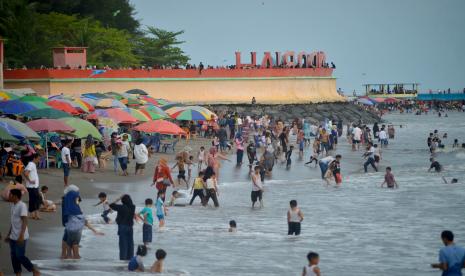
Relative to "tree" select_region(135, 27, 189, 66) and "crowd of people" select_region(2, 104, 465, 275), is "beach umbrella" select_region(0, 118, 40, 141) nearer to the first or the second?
"crowd of people" select_region(2, 104, 465, 275)

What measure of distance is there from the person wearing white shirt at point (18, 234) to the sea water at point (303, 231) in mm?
953

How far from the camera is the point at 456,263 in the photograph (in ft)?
39.1

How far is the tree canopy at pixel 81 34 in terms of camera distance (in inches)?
2257

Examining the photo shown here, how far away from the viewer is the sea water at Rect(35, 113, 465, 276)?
624 inches


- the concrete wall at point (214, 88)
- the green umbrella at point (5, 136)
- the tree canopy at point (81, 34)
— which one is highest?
the tree canopy at point (81, 34)

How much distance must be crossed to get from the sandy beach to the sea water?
399 mm

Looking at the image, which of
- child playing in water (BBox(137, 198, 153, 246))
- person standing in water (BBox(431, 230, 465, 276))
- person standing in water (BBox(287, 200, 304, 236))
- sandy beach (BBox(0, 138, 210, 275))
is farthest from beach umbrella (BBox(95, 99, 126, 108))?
Answer: person standing in water (BBox(431, 230, 465, 276))

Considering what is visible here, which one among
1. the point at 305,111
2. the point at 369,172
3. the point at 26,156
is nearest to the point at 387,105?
the point at 305,111

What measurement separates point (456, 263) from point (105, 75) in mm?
43410

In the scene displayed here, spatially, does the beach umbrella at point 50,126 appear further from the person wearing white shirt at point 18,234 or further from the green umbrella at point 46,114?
the person wearing white shirt at point 18,234

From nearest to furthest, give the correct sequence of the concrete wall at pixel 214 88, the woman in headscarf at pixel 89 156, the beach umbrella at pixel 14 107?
the woman in headscarf at pixel 89 156
the beach umbrella at pixel 14 107
the concrete wall at pixel 214 88

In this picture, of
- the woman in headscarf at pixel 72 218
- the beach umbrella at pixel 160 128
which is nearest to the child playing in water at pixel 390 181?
the beach umbrella at pixel 160 128

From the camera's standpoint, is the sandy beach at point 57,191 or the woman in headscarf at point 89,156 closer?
the sandy beach at point 57,191

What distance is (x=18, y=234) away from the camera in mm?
13367
